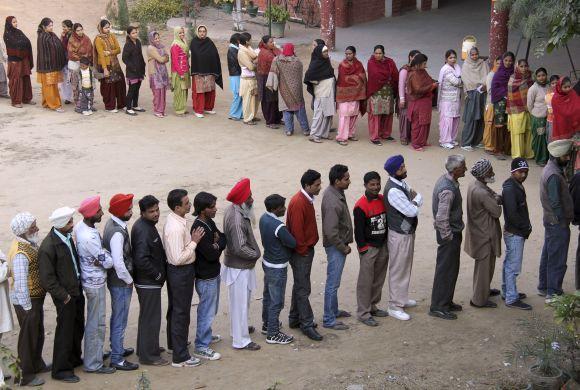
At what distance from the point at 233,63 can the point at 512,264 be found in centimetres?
707

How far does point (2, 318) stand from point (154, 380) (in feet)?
4.03

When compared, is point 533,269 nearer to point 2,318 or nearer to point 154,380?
point 154,380

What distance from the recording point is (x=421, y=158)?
12.4m

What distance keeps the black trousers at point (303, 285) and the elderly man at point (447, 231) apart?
117 cm

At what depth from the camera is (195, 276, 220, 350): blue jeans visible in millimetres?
7152

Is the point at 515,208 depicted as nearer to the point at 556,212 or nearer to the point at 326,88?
the point at 556,212

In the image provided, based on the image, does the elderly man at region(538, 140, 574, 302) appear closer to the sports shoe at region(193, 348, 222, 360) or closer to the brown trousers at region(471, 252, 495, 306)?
the brown trousers at region(471, 252, 495, 306)

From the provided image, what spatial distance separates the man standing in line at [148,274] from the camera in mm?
6809

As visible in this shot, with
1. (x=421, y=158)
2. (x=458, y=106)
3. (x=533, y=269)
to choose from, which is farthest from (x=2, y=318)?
(x=458, y=106)

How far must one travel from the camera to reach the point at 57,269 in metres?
6.58

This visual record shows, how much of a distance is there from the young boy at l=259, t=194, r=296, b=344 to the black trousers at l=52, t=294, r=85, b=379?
4.98 feet

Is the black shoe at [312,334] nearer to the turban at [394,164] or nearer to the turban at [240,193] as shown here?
the turban at [240,193]

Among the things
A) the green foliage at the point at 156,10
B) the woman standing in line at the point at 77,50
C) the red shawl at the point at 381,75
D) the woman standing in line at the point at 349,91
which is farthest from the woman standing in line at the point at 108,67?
the green foliage at the point at 156,10

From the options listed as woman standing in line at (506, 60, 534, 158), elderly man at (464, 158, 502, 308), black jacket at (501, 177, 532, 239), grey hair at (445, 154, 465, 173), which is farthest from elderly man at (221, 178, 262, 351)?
woman standing in line at (506, 60, 534, 158)
